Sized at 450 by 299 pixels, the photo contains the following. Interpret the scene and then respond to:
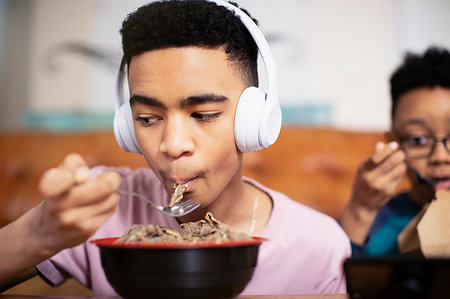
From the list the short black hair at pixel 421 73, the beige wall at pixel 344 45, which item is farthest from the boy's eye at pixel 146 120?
the beige wall at pixel 344 45

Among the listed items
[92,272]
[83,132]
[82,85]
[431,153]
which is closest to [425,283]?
[92,272]

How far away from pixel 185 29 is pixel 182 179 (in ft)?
0.87

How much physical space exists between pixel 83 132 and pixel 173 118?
1427 mm

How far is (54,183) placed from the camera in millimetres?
548

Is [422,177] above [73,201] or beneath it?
beneath

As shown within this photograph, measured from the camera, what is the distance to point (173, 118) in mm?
752

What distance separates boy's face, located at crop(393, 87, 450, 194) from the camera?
128cm

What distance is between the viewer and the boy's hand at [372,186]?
1237 millimetres

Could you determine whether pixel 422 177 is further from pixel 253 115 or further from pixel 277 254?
pixel 253 115

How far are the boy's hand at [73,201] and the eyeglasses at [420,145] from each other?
1.02 meters

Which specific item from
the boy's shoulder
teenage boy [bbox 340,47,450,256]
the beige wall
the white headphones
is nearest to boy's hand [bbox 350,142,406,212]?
teenage boy [bbox 340,47,450,256]

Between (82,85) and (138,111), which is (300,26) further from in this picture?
(138,111)

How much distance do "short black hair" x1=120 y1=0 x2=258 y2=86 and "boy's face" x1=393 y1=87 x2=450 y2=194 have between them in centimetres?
72

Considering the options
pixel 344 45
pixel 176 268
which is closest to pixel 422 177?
pixel 176 268
